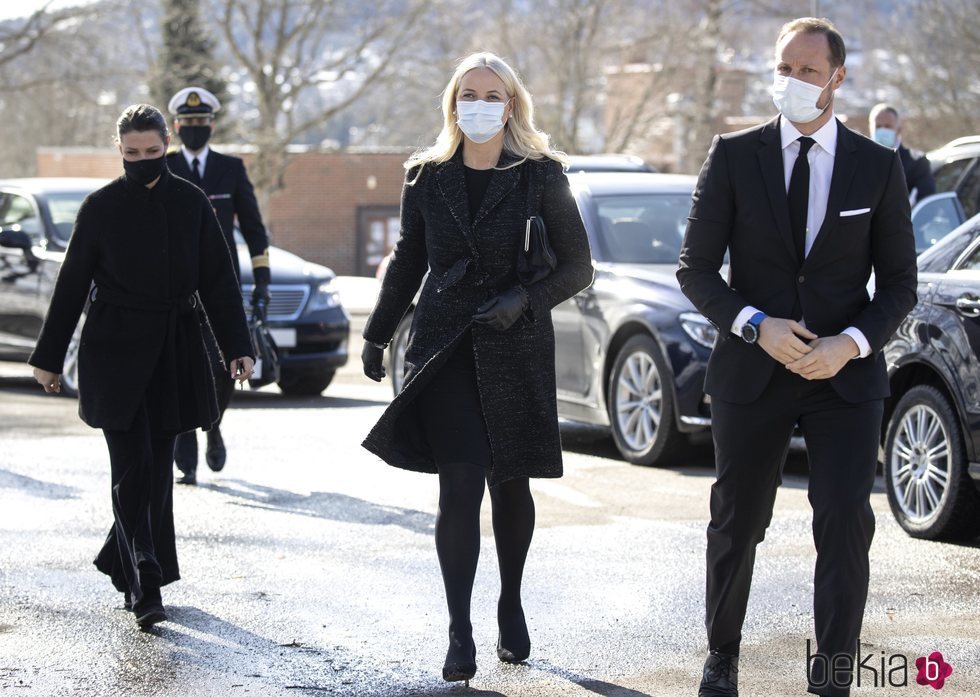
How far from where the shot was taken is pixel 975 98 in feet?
125

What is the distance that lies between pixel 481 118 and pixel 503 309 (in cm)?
65

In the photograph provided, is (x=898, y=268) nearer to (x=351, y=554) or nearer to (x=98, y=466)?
(x=351, y=554)

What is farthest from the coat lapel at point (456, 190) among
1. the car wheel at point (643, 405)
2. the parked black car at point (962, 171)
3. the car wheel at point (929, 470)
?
the parked black car at point (962, 171)

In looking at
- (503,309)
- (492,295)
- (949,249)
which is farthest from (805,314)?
(949,249)

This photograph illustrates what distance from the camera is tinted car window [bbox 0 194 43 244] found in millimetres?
14036

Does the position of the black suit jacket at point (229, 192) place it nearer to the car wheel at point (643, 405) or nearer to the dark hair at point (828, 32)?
the car wheel at point (643, 405)

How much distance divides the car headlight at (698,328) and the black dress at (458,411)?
435 cm

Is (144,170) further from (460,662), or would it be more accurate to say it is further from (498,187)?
(460,662)

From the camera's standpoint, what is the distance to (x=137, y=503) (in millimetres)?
5918

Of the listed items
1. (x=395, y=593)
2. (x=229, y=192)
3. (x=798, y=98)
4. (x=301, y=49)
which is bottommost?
(x=395, y=593)

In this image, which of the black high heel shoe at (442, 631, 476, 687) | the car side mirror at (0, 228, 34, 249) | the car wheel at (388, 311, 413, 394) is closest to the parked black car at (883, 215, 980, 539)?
the black high heel shoe at (442, 631, 476, 687)

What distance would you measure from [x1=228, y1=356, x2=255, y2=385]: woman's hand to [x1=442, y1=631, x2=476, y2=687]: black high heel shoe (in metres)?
1.68

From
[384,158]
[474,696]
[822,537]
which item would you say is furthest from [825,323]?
[384,158]

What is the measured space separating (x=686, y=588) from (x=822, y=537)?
6.50ft
